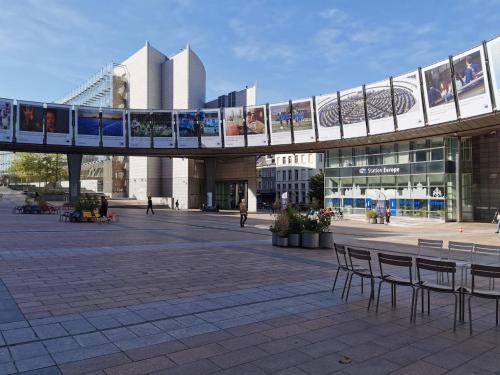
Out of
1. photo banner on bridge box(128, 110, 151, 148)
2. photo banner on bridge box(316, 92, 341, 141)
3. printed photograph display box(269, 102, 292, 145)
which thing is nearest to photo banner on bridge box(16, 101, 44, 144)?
photo banner on bridge box(128, 110, 151, 148)

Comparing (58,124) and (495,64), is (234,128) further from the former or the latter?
(495,64)

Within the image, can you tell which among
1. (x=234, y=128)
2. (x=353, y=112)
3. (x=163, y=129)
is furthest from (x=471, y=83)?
(x=163, y=129)

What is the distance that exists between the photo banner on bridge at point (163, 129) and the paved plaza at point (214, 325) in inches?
1558

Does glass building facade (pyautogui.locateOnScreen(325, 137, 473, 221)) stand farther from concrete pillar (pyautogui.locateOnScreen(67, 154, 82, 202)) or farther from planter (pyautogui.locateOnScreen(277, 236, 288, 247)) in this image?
concrete pillar (pyautogui.locateOnScreen(67, 154, 82, 202))

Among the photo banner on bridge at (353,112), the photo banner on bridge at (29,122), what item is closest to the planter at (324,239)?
the photo banner on bridge at (353,112)

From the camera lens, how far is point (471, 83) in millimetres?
31453

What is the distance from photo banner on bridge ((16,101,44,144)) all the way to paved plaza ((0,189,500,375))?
127ft

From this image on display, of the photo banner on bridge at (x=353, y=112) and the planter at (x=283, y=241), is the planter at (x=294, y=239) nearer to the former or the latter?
the planter at (x=283, y=241)

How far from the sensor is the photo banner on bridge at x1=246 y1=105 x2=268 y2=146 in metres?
48.2

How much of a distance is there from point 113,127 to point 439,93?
33.2 metres

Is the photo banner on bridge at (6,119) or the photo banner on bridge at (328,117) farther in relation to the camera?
the photo banner on bridge at (6,119)

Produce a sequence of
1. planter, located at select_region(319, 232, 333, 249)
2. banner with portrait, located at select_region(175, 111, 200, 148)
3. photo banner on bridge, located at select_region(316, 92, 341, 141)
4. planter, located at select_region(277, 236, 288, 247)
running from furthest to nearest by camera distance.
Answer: banner with portrait, located at select_region(175, 111, 200, 148)
photo banner on bridge, located at select_region(316, 92, 341, 141)
planter, located at select_region(277, 236, 288, 247)
planter, located at select_region(319, 232, 333, 249)

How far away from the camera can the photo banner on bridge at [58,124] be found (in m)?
45.8

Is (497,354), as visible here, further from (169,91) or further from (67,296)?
(169,91)
